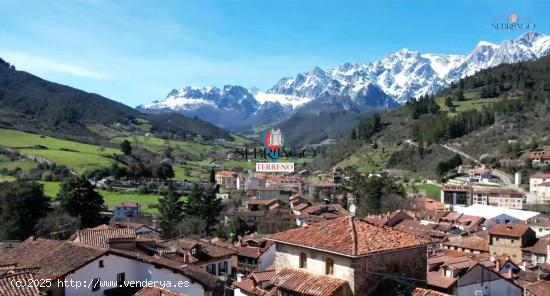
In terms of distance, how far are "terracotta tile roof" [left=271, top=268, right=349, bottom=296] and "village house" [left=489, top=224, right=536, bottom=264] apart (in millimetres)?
37164

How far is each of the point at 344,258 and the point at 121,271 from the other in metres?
8.24

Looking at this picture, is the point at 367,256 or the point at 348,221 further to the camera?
→ the point at 348,221

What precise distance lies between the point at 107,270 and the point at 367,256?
8692mm

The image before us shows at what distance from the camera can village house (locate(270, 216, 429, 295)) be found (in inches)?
400

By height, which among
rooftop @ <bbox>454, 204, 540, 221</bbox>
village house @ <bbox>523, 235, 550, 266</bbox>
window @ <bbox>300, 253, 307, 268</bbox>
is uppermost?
window @ <bbox>300, 253, 307, 268</bbox>

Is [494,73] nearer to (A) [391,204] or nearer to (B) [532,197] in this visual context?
(B) [532,197]

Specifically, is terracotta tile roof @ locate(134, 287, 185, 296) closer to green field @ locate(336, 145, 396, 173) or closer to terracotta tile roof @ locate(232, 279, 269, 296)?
terracotta tile roof @ locate(232, 279, 269, 296)

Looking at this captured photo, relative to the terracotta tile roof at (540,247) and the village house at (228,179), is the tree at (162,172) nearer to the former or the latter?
the village house at (228,179)

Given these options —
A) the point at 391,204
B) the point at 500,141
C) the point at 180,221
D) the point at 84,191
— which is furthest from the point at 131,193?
the point at 500,141

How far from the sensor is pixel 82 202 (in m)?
37.9

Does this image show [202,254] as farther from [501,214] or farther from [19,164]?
[19,164]

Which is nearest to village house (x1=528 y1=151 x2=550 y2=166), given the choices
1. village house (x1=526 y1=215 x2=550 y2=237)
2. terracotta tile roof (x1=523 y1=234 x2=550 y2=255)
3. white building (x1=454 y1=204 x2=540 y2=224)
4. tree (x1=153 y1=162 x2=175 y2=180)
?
white building (x1=454 y1=204 x2=540 y2=224)

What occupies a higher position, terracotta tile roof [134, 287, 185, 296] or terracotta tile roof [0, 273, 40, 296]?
terracotta tile roof [0, 273, 40, 296]

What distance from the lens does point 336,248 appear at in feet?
34.3
